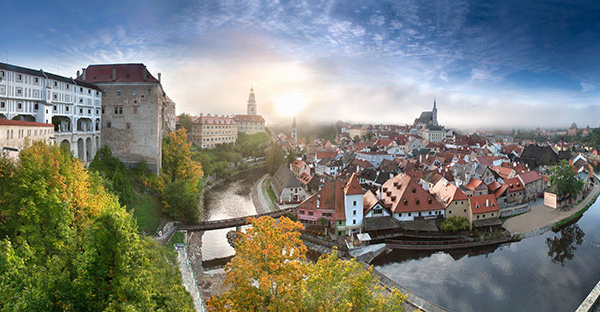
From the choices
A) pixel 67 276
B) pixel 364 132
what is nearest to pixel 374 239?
pixel 67 276

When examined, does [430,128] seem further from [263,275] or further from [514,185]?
[263,275]

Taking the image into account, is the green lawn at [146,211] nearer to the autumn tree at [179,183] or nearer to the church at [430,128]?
the autumn tree at [179,183]

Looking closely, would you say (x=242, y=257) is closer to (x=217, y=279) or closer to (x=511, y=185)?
(x=217, y=279)

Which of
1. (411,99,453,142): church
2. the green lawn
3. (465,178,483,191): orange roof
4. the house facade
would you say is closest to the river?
(465,178,483,191): orange roof

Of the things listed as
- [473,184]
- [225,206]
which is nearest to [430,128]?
[473,184]

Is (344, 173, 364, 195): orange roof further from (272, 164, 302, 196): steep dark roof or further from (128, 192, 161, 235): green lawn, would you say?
(128, 192, 161, 235): green lawn

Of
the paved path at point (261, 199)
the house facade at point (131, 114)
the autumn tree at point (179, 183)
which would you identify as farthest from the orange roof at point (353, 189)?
the house facade at point (131, 114)
